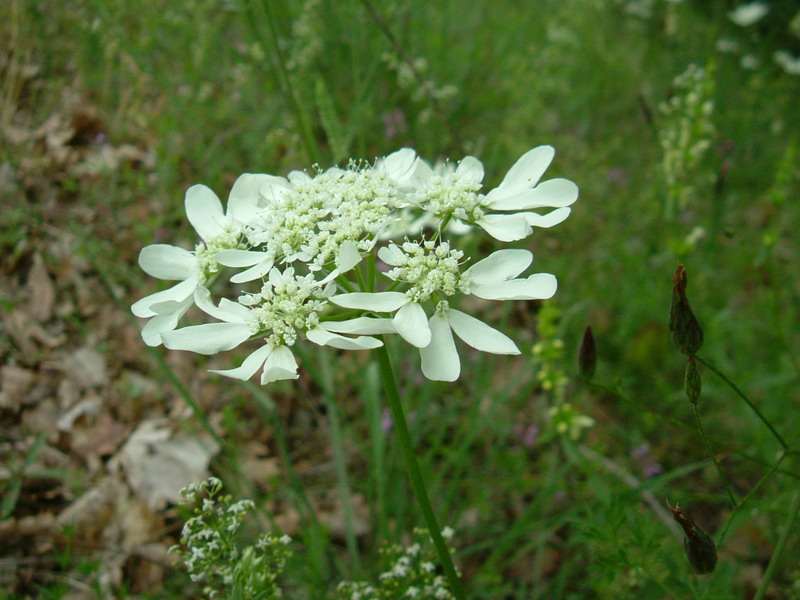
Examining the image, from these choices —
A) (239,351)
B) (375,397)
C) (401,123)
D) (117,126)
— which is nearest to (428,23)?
(401,123)

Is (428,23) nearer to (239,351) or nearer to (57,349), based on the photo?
(239,351)

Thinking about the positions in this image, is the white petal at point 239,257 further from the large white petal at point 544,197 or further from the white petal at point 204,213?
the large white petal at point 544,197

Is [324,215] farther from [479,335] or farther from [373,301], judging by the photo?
[479,335]

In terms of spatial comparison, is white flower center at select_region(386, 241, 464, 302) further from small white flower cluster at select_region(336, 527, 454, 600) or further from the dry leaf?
the dry leaf

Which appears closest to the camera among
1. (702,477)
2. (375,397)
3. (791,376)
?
(375,397)

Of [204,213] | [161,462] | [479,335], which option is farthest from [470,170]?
[161,462]

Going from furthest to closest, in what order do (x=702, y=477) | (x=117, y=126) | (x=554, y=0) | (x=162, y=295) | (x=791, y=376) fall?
(x=554, y=0), (x=117, y=126), (x=702, y=477), (x=791, y=376), (x=162, y=295)

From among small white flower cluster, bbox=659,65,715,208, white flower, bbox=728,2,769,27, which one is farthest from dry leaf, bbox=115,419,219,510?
white flower, bbox=728,2,769,27
